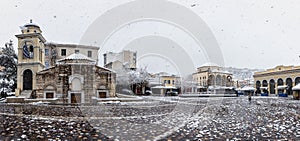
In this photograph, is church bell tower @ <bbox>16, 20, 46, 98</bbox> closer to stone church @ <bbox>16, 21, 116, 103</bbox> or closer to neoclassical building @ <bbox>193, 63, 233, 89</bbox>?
stone church @ <bbox>16, 21, 116, 103</bbox>

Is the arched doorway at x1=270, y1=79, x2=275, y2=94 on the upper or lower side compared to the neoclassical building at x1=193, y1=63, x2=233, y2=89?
lower

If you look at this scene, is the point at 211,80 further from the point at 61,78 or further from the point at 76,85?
the point at 61,78

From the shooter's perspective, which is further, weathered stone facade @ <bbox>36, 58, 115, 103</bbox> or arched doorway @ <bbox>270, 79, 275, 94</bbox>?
arched doorway @ <bbox>270, 79, 275, 94</bbox>

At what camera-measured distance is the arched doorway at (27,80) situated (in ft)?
91.9

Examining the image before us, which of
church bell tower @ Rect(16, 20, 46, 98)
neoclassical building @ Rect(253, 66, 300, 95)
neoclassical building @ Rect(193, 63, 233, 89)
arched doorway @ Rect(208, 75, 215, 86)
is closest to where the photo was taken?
church bell tower @ Rect(16, 20, 46, 98)

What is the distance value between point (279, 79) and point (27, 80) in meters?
53.8

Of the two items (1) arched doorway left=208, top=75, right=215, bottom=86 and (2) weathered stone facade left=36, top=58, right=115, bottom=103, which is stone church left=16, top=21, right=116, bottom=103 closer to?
(2) weathered stone facade left=36, top=58, right=115, bottom=103

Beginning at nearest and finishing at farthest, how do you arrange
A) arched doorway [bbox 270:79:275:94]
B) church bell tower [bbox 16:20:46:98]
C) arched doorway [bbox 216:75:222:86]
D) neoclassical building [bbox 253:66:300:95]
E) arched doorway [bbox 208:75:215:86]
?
1. church bell tower [bbox 16:20:46:98]
2. neoclassical building [bbox 253:66:300:95]
3. arched doorway [bbox 270:79:275:94]
4. arched doorway [bbox 208:75:215:86]
5. arched doorway [bbox 216:75:222:86]

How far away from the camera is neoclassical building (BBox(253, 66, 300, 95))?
50719 mm

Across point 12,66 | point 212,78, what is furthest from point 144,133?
point 212,78

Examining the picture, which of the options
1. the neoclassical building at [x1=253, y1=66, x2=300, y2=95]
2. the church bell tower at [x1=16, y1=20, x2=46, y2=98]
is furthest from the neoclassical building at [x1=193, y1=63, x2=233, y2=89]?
the church bell tower at [x1=16, y1=20, x2=46, y2=98]

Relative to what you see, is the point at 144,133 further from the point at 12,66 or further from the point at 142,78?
the point at 142,78

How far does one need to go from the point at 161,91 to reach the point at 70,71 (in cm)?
3715

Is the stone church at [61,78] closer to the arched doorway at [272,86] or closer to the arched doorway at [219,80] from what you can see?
the arched doorway at [272,86]
